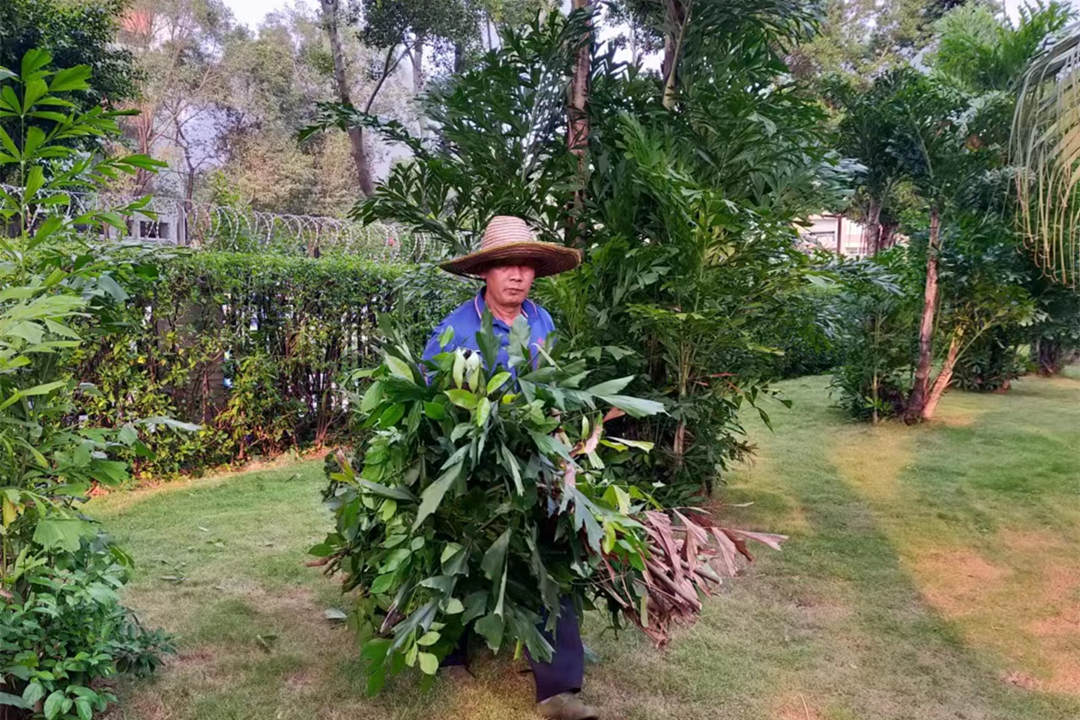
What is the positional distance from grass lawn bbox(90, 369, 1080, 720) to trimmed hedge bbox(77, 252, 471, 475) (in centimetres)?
39

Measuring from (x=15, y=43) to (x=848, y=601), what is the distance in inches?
509

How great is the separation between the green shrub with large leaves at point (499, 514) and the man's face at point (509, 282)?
0.48 m

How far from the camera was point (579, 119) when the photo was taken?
12.2 feet

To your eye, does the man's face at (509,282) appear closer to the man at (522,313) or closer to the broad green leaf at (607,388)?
the man at (522,313)

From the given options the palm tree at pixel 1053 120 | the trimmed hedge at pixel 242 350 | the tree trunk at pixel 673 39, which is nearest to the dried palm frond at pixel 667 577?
the palm tree at pixel 1053 120

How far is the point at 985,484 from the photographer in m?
5.28

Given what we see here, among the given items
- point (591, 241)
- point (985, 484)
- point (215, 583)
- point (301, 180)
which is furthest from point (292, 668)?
point (301, 180)

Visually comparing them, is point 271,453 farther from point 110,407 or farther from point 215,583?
point 215,583

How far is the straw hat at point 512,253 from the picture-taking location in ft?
8.09

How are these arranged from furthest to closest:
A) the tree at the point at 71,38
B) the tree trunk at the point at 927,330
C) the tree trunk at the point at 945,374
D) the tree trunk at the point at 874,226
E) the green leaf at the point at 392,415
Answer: the tree at the point at 71,38 < the tree trunk at the point at 874,226 < the tree trunk at the point at 945,374 < the tree trunk at the point at 927,330 < the green leaf at the point at 392,415

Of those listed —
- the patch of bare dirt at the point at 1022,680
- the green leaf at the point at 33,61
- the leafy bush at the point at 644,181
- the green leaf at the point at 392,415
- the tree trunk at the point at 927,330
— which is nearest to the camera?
the green leaf at the point at 33,61

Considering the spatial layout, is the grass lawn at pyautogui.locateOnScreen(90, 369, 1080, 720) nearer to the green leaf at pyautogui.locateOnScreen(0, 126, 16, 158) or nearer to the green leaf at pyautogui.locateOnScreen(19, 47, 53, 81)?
the green leaf at pyautogui.locateOnScreen(0, 126, 16, 158)

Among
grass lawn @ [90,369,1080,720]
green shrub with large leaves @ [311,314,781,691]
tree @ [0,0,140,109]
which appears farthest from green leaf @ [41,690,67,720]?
tree @ [0,0,140,109]

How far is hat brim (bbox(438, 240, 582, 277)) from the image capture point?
96.9 inches
